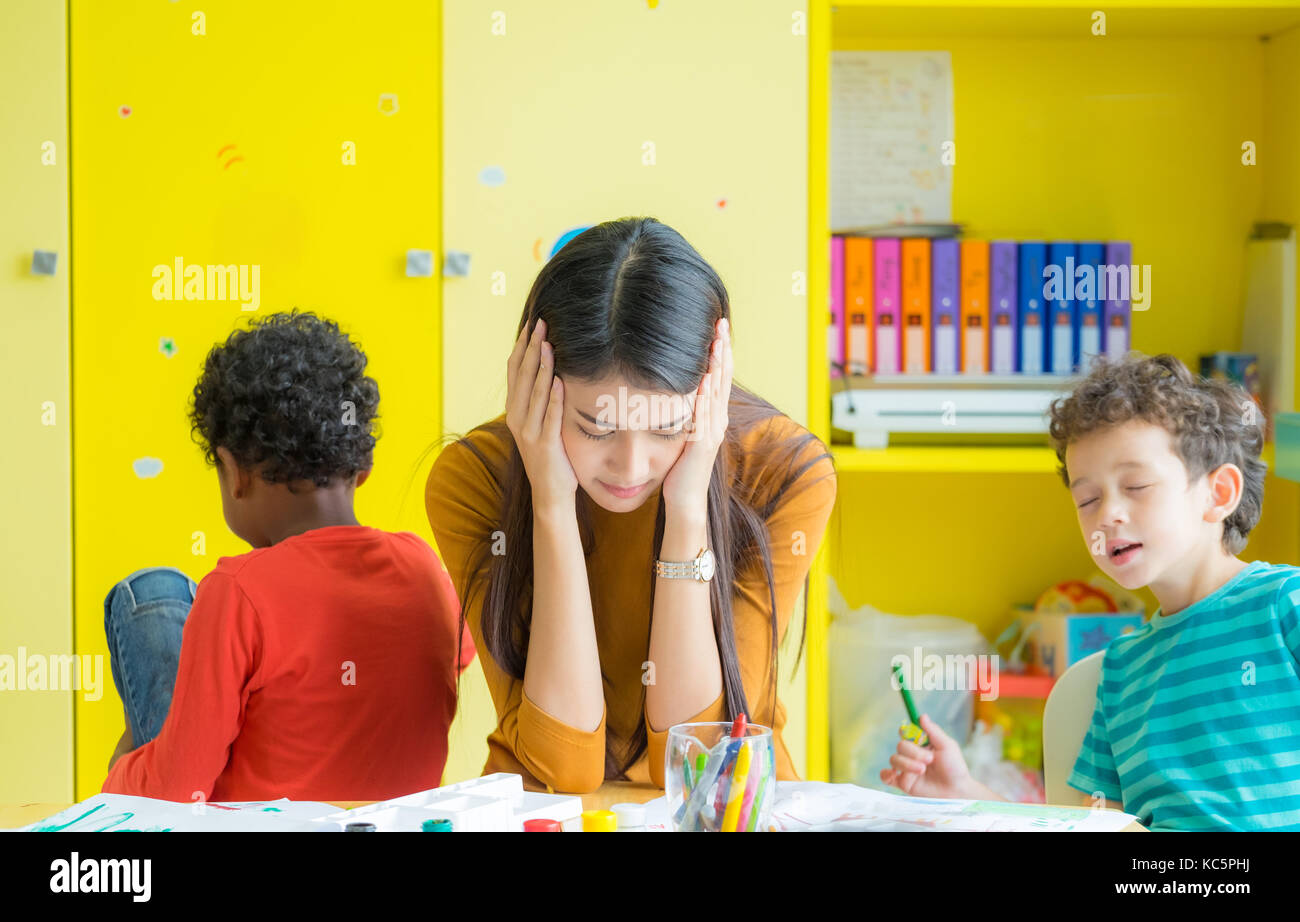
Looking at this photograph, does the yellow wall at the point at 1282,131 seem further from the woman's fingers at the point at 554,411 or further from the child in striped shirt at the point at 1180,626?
the woman's fingers at the point at 554,411

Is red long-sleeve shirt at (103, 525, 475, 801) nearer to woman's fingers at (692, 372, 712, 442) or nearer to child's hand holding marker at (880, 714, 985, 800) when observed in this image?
woman's fingers at (692, 372, 712, 442)

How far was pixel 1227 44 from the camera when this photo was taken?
194cm

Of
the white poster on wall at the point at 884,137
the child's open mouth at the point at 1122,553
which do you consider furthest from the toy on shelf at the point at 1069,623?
the child's open mouth at the point at 1122,553

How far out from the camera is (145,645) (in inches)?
48.9

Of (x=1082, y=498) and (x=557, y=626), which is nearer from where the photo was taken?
(x=557, y=626)

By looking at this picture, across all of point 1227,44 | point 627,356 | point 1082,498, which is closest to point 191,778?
point 627,356

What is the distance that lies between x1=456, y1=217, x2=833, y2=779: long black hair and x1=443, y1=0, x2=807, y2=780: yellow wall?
1.70ft

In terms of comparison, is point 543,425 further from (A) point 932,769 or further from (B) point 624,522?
(A) point 932,769

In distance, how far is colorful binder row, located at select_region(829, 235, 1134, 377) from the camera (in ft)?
5.95

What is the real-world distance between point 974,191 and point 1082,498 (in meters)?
0.94

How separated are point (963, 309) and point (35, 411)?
135cm

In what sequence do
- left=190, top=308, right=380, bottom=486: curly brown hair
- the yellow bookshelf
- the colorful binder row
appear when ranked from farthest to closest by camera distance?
the yellow bookshelf → the colorful binder row → left=190, top=308, right=380, bottom=486: curly brown hair

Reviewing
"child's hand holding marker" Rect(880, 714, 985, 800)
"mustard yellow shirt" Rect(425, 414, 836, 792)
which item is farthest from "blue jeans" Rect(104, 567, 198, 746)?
"child's hand holding marker" Rect(880, 714, 985, 800)
